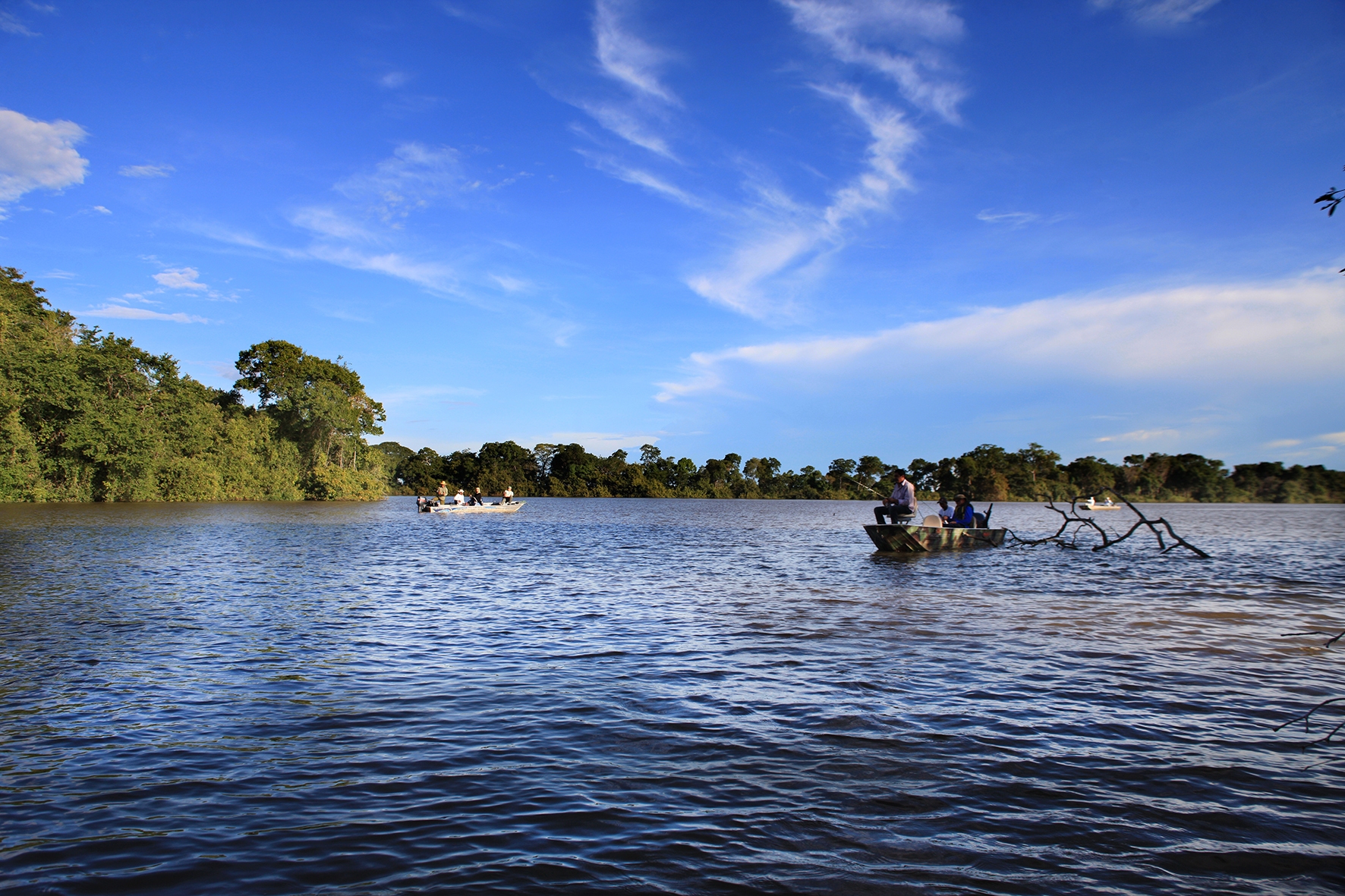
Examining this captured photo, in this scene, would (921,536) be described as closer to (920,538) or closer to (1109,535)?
(920,538)

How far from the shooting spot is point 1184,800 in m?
5.55

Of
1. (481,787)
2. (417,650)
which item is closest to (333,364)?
(417,650)

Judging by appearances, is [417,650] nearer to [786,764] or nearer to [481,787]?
[481,787]

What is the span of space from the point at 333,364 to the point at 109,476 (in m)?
31.6

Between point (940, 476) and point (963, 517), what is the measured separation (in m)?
127

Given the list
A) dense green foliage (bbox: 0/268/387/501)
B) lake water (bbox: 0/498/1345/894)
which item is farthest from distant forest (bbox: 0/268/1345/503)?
lake water (bbox: 0/498/1345/894)

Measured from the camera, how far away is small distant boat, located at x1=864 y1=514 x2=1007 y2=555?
26828 millimetres

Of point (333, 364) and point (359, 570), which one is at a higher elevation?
point (333, 364)

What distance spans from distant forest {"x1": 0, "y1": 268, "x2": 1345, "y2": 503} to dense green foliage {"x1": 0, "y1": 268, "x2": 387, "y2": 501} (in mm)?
116

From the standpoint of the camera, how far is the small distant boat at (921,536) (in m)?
26.8

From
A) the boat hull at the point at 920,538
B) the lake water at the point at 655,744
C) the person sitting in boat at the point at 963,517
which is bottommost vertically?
the lake water at the point at 655,744

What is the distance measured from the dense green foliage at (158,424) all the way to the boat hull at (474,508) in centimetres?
2190

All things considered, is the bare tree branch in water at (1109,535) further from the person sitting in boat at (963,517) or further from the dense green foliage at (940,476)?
the dense green foliage at (940,476)

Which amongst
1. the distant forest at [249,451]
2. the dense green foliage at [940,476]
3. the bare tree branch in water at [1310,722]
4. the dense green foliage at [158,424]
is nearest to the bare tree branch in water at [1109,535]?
the distant forest at [249,451]
